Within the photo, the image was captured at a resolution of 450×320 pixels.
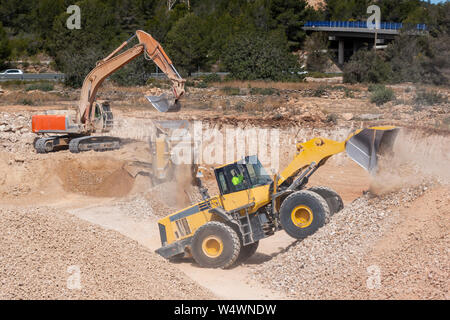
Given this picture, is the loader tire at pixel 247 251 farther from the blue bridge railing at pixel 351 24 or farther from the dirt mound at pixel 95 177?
the blue bridge railing at pixel 351 24

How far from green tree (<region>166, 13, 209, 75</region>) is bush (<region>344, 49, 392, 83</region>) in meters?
14.3

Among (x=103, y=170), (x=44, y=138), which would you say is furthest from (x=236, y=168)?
(x=44, y=138)

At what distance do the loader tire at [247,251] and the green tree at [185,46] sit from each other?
42.5m

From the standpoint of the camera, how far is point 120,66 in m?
22.1

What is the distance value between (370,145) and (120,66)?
1299cm

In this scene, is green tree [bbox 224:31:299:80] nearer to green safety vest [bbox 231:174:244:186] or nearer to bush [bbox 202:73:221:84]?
bush [bbox 202:73:221:84]

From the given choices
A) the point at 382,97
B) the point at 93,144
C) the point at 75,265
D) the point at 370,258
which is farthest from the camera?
the point at 382,97

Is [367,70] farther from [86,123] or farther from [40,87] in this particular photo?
[86,123]

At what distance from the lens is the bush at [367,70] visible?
47625mm

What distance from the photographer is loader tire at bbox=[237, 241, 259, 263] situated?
43.8 feet

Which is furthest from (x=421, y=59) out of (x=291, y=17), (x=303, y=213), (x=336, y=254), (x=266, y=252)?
(x=336, y=254)

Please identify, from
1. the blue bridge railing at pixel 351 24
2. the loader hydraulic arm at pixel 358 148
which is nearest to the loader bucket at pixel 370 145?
the loader hydraulic arm at pixel 358 148

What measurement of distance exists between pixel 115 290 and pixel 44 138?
50.5ft

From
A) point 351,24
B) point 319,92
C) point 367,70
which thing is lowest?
point 319,92
